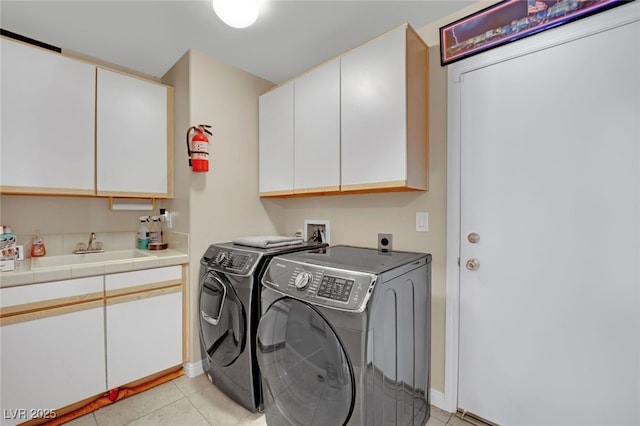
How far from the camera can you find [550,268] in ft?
4.58

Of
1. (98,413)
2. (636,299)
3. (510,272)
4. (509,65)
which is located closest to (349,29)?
(509,65)

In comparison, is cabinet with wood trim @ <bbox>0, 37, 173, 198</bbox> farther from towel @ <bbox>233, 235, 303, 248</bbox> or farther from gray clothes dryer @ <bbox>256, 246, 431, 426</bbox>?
gray clothes dryer @ <bbox>256, 246, 431, 426</bbox>

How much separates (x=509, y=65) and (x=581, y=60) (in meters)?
0.29

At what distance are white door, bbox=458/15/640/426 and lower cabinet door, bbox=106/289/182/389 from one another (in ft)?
6.42

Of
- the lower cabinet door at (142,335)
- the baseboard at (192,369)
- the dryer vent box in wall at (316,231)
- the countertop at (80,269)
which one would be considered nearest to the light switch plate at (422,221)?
the dryer vent box in wall at (316,231)

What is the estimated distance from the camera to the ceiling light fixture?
139cm

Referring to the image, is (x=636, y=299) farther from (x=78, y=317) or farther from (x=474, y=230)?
(x=78, y=317)

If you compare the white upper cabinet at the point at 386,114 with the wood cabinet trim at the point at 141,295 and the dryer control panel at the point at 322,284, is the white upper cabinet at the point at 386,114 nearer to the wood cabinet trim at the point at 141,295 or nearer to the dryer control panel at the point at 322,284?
the dryer control panel at the point at 322,284

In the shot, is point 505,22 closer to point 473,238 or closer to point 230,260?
point 473,238

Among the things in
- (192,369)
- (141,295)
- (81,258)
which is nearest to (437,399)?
(192,369)

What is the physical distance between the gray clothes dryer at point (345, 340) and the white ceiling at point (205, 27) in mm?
1477

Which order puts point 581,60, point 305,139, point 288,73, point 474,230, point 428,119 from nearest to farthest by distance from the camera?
point 581,60, point 474,230, point 428,119, point 305,139, point 288,73

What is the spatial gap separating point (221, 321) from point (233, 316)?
0.51 feet

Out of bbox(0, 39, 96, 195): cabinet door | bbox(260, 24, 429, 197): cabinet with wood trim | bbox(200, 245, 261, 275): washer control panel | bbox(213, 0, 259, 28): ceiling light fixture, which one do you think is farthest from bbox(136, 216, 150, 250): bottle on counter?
bbox(213, 0, 259, 28): ceiling light fixture
